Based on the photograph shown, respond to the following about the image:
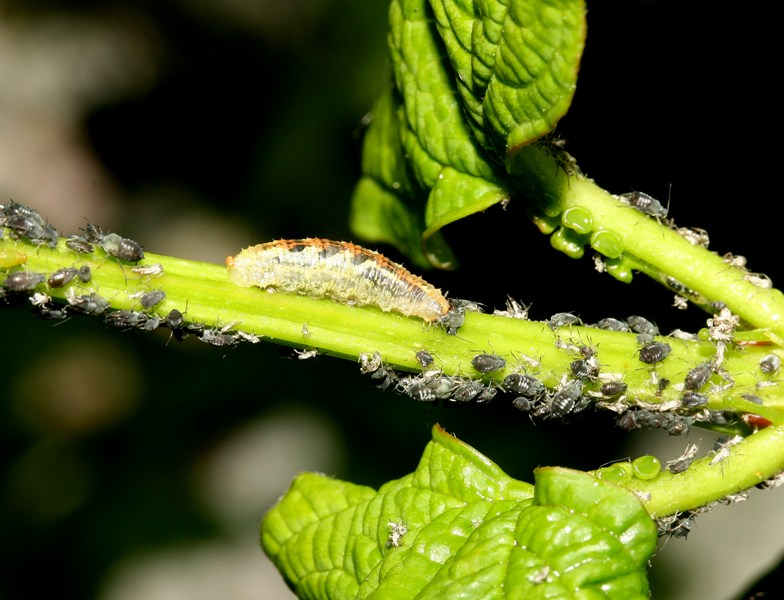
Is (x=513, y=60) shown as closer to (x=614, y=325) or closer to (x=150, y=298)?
(x=614, y=325)

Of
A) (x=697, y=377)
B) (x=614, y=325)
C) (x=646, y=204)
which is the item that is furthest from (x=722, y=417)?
(x=646, y=204)

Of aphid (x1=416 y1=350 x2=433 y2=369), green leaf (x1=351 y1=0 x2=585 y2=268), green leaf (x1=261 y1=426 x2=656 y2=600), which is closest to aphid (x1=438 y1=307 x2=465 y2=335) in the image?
aphid (x1=416 y1=350 x2=433 y2=369)

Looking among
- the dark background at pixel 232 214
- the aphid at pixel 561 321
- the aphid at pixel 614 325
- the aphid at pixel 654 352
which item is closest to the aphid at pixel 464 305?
the aphid at pixel 561 321

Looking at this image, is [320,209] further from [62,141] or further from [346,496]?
[346,496]

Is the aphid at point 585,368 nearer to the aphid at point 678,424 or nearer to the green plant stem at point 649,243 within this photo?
the aphid at point 678,424

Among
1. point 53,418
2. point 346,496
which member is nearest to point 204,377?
point 53,418
